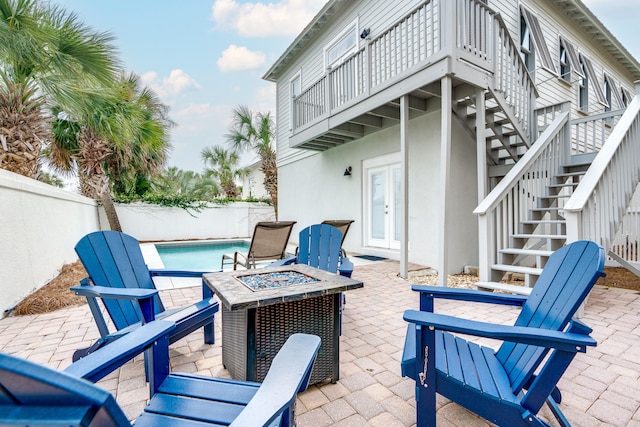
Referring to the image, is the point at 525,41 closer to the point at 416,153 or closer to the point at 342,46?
the point at 416,153

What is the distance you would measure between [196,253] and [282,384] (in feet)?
31.9

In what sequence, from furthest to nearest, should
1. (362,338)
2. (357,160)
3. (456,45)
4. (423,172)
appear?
(357,160) → (423,172) → (456,45) → (362,338)

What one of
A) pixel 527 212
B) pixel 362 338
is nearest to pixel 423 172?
pixel 527 212

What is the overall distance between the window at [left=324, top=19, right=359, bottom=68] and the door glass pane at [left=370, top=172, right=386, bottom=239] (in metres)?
3.10

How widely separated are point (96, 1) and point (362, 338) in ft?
29.3

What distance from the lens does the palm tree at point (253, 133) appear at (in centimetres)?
1194

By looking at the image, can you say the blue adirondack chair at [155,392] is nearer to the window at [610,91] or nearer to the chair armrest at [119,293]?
the chair armrest at [119,293]

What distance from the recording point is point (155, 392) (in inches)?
53.1

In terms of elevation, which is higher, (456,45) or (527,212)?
(456,45)

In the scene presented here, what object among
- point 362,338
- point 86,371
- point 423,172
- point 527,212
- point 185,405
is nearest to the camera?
point 86,371

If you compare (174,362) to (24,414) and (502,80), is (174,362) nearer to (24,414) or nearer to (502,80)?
(24,414)

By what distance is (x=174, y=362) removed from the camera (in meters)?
2.34

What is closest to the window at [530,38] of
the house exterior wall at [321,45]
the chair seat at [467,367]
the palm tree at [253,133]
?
the house exterior wall at [321,45]

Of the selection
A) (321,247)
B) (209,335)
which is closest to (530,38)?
(321,247)
